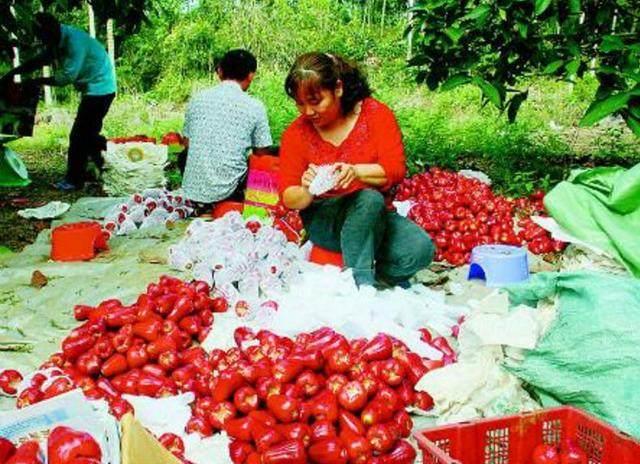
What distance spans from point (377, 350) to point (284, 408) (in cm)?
47

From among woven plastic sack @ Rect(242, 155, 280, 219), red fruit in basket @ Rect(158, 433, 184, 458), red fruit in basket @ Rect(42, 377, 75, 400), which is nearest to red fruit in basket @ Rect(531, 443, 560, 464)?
red fruit in basket @ Rect(158, 433, 184, 458)

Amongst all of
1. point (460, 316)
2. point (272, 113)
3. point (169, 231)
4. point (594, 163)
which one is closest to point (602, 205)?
point (460, 316)

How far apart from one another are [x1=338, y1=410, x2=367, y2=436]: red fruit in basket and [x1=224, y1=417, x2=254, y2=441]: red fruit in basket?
0.96ft

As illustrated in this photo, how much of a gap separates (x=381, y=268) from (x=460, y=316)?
0.56 meters

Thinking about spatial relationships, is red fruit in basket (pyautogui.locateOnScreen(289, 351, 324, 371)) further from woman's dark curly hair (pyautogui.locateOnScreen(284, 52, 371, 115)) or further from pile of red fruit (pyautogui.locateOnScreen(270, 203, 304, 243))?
pile of red fruit (pyautogui.locateOnScreen(270, 203, 304, 243))

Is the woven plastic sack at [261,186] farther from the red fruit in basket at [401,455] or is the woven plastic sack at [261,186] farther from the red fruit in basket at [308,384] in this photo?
the red fruit in basket at [401,455]

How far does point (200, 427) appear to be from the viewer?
2.74m

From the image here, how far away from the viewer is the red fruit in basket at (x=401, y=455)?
2.51 meters

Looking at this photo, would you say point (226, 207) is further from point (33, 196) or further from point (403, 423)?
point (403, 423)

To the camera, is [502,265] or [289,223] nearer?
[502,265]

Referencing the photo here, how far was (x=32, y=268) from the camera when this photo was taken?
4598 mm

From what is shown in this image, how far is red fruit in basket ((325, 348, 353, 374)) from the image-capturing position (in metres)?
2.87

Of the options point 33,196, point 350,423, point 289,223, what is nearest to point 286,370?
point 350,423

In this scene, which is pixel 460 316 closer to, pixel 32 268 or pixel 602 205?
pixel 602 205
